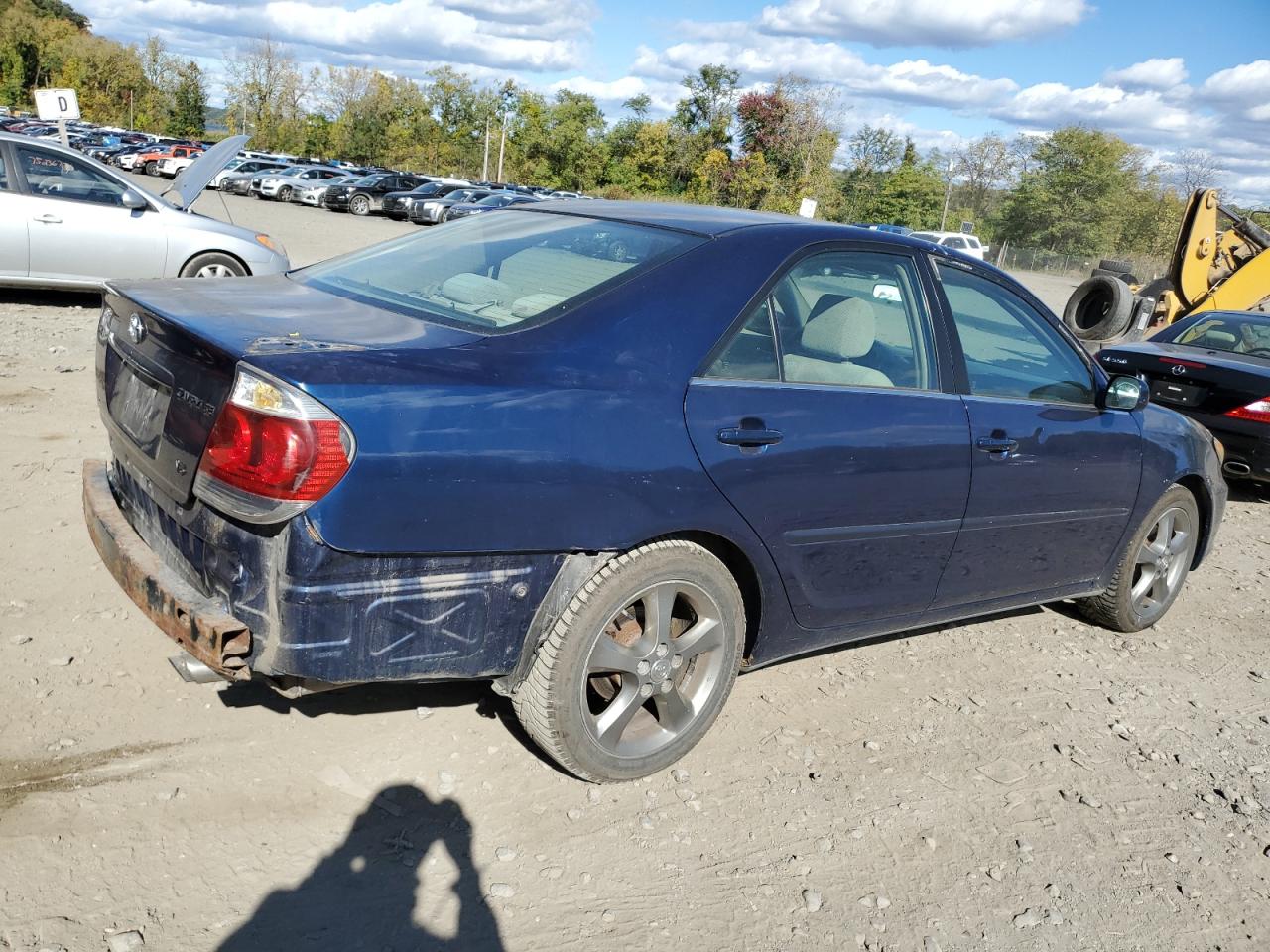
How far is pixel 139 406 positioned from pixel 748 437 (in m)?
1.77

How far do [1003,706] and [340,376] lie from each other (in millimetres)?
3002

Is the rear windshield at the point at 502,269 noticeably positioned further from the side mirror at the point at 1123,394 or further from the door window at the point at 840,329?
the side mirror at the point at 1123,394

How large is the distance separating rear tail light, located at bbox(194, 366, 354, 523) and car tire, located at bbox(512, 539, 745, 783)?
803 millimetres

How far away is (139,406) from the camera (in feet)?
10.0

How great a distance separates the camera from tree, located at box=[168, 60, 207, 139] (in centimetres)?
7780

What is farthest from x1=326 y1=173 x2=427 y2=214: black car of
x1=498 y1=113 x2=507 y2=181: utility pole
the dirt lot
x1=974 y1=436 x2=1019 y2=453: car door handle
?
x1=974 y1=436 x2=1019 y2=453: car door handle

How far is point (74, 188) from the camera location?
9500mm

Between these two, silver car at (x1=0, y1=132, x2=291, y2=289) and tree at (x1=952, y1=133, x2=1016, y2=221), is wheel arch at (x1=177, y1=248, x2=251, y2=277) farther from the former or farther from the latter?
tree at (x1=952, y1=133, x2=1016, y2=221)

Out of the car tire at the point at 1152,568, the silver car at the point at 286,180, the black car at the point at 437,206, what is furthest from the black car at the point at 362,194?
the car tire at the point at 1152,568

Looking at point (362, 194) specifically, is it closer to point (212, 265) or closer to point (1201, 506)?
point (212, 265)

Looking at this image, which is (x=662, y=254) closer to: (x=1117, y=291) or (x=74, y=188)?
(x=74, y=188)

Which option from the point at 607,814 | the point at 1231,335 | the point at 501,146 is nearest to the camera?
the point at 607,814

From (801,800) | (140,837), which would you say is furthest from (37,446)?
(801,800)

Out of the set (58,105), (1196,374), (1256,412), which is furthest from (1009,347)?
(58,105)
